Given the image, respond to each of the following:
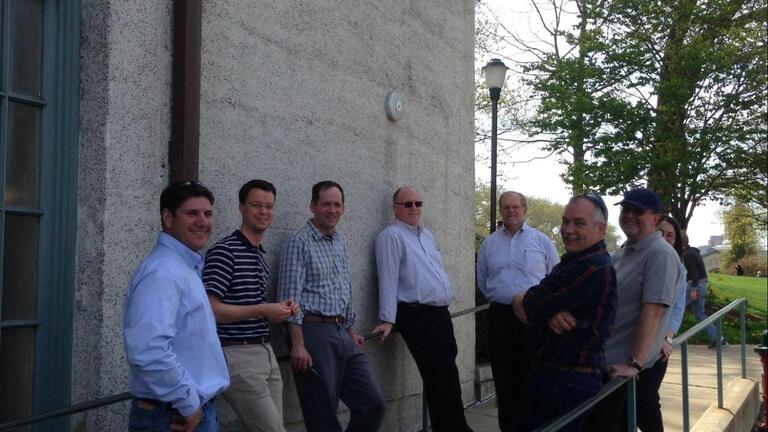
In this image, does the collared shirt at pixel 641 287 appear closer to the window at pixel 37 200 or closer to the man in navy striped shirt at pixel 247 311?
the man in navy striped shirt at pixel 247 311

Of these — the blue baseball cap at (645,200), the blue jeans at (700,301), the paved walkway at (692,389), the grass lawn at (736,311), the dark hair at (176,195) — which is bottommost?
the grass lawn at (736,311)

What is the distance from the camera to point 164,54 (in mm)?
3617

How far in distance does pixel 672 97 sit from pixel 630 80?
1.22 metres

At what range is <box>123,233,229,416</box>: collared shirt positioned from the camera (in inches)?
92.5

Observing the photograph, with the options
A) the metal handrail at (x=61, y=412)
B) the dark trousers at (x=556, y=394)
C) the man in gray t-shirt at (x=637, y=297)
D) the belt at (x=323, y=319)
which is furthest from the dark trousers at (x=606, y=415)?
the metal handrail at (x=61, y=412)

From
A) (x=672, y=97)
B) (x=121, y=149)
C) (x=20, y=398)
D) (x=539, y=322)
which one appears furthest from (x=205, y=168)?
(x=672, y=97)

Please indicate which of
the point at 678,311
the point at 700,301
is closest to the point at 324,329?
the point at 678,311

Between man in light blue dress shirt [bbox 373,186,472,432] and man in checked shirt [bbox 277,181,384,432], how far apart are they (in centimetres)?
68

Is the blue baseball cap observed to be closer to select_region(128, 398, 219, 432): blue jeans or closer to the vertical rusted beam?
the vertical rusted beam

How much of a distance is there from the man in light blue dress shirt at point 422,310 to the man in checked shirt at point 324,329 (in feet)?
2.22

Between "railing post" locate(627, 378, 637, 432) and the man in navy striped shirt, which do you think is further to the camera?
"railing post" locate(627, 378, 637, 432)

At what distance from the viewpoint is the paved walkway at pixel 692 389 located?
249 inches

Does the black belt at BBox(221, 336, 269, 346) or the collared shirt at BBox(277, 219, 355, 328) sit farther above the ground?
the collared shirt at BBox(277, 219, 355, 328)

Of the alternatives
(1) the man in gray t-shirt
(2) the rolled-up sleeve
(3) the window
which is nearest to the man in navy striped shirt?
(3) the window
